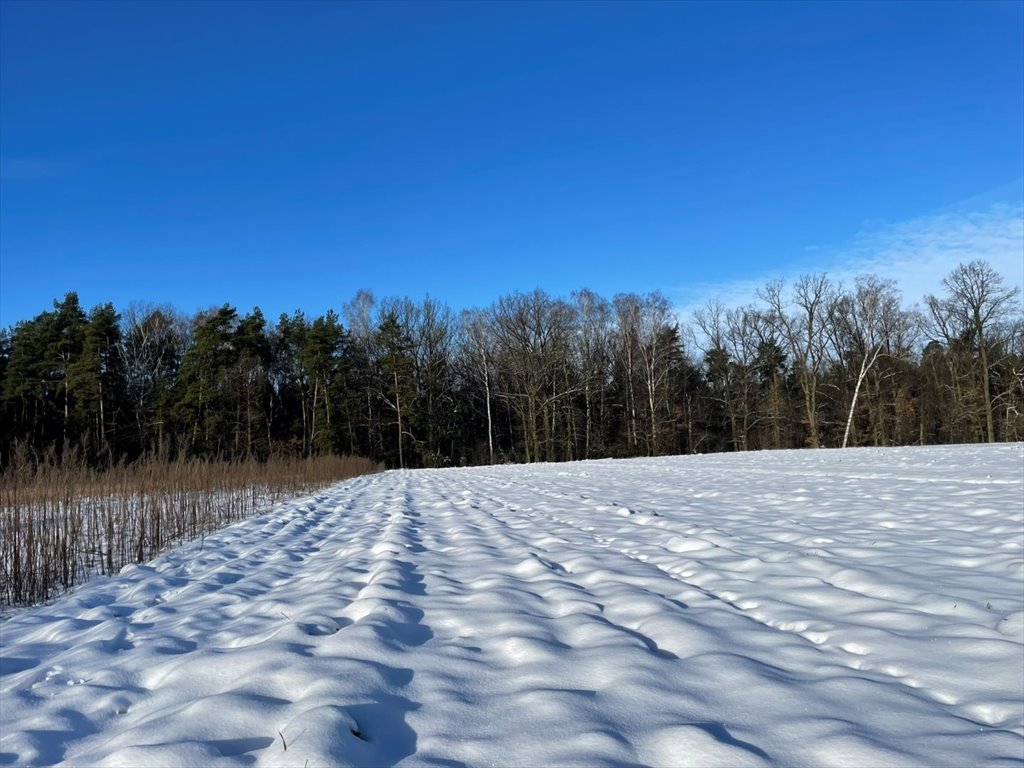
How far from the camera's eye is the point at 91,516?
22.9 feet

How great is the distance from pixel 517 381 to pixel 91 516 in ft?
103

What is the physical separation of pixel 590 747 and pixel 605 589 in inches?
72.6

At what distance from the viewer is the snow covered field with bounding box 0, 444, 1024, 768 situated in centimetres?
176

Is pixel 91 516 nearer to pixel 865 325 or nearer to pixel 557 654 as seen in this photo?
pixel 557 654

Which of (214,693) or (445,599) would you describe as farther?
(445,599)

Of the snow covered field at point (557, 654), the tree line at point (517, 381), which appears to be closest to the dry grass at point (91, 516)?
the snow covered field at point (557, 654)

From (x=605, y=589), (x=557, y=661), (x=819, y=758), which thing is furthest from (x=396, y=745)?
(x=605, y=589)

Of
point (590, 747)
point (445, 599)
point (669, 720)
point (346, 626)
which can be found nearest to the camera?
point (590, 747)

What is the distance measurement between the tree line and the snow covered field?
1141 inches

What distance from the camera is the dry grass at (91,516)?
16.7 feet

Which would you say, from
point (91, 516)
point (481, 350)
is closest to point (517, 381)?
point (481, 350)

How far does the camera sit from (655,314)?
3903 cm

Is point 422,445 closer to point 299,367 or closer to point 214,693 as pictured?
point 299,367

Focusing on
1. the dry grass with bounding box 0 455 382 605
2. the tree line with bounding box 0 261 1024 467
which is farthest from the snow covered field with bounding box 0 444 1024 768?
the tree line with bounding box 0 261 1024 467
